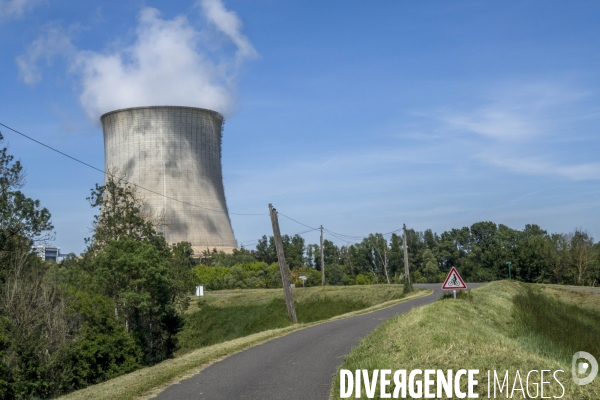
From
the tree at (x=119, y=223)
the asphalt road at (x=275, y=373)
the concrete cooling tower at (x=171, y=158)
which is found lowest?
→ the asphalt road at (x=275, y=373)

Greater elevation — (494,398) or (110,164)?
(110,164)

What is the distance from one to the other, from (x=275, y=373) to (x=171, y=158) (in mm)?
35767

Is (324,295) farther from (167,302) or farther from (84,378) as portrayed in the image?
(84,378)

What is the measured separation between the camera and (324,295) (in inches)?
1452

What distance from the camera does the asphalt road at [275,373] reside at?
747 centimetres

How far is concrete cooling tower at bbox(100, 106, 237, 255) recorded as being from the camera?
42.8 metres

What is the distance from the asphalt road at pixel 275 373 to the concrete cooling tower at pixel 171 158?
31974 mm

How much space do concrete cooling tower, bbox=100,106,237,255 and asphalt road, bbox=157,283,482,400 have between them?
105 feet

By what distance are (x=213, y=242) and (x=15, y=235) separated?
23.5m

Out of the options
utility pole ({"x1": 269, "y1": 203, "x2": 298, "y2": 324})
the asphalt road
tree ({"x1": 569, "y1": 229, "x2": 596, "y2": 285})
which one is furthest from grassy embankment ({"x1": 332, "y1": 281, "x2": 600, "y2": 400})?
tree ({"x1": 569, "y1": 229, "x2": 596, "y2": 285})

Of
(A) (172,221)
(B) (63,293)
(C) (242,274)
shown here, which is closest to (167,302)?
(B) (63,293)

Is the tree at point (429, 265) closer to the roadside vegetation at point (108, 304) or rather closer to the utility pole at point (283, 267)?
the roadside vegetation at point (108, 304)

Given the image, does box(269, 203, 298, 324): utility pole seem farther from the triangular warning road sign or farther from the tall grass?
the triangular warning road sign

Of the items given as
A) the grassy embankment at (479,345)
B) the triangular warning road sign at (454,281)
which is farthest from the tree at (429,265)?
the triangular warning road sign at (454,281)
